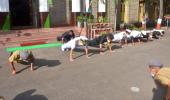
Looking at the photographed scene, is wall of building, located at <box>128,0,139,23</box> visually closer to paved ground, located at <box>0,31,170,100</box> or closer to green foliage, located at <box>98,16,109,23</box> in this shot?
green foliage, located at <box>98,16,109,23</box>

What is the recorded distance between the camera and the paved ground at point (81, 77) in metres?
8.89

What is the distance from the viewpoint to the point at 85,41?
43.8 feet

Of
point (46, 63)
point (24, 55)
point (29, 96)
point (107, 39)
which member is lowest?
point (29, 96)

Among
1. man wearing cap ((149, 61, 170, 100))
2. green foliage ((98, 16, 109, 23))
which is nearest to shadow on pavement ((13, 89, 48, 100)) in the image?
man wearing cap ((149, 61, 170, 100))

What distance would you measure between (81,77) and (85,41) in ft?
9.67

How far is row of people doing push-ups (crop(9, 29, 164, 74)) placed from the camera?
11.0m

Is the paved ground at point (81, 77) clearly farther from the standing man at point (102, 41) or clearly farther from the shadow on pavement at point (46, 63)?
the standing man at point (102, 41)

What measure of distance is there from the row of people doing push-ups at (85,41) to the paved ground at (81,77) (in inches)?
15.5

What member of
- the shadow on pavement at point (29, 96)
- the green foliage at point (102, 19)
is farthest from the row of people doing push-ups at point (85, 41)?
the green foliage at point (102, 19)

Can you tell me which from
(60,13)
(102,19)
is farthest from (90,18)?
(60,13)

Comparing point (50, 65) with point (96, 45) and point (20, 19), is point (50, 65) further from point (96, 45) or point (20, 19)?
point (20, 19)

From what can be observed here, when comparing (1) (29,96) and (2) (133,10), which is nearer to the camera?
(1) (29,96)

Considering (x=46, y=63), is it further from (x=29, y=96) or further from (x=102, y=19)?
(x=102, y=19)

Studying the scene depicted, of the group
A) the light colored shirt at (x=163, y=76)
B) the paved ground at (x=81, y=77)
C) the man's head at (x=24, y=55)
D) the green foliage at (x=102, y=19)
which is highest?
the green foliage at (x=102, y=19)
